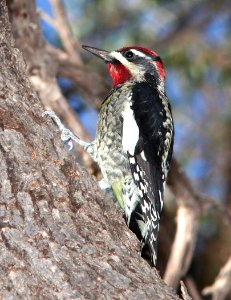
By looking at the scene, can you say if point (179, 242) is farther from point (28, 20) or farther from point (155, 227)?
point (28, 20)

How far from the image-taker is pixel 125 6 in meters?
8.02

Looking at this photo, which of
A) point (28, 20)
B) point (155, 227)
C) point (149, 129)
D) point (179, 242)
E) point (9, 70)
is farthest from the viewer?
point (179, 242)

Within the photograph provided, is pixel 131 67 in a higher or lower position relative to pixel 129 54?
lower

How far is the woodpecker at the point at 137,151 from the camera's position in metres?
3.81

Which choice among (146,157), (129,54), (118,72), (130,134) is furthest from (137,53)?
(146,157)

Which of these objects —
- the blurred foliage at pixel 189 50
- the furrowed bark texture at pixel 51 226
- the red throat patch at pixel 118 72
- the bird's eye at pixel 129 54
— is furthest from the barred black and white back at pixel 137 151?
the blurred foliage at pixel 189 50

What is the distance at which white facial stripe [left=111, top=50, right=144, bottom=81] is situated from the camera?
4.57 metres

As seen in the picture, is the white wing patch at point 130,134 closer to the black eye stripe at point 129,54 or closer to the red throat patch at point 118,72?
the red throat patch at point 118,72

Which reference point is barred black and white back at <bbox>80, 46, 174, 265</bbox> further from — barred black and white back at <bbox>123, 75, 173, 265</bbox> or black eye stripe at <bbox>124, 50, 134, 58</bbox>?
black eye stripe at <bbox>124, 50, 134, 58</bbox>

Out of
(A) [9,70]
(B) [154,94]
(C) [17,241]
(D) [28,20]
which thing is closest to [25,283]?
(C) [17,241]

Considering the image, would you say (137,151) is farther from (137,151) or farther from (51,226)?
(51,226)

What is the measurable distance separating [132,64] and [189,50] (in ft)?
8.70

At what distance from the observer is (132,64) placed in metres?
4.59

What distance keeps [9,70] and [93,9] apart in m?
4.86
